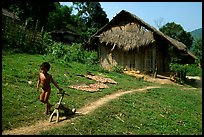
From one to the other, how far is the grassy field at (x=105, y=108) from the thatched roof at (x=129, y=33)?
7313 mm

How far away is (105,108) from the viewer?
1073 cm

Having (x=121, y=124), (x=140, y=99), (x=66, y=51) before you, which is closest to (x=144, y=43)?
(x=66, y=51)

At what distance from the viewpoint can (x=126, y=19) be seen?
81.4ft

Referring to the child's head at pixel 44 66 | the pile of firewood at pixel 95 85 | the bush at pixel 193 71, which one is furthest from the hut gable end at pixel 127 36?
the bush at pixel 193 71

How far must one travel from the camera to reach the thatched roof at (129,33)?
2305cm

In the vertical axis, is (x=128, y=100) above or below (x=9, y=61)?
below

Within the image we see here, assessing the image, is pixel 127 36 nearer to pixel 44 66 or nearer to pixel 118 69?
pixel 118 69

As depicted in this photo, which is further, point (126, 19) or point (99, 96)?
point (126, 19)

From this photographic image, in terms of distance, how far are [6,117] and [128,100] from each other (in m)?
5.41

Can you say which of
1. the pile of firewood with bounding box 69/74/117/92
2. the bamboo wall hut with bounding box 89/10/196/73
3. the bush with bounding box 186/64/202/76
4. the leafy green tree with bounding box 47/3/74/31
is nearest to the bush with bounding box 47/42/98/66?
the bamboo wall hut with bounding box 89/10/196/73

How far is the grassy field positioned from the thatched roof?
7313mm

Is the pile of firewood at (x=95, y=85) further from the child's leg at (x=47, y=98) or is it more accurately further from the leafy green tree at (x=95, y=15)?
the leafy green tree at (x=95, y=15)

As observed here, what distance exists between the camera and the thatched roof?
2305cm

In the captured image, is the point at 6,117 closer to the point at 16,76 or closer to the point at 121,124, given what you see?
the point at 121,124
